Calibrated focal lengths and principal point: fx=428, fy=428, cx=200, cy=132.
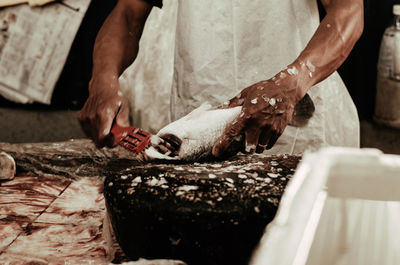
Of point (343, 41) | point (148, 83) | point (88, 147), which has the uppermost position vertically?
point (343, 41)

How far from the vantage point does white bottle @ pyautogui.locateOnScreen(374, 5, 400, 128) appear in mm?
3309

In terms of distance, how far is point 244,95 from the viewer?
61.5 inches

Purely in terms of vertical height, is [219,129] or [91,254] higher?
[219,129]

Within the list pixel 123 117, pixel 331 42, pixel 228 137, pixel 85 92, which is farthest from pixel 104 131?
pixel 85 92

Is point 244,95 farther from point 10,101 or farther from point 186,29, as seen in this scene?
point 10,101

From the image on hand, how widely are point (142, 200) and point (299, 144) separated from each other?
3.67ft

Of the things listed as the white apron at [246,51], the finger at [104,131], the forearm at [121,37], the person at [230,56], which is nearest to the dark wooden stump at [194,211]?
the finger at [104,131]

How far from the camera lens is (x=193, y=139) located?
1.44 m

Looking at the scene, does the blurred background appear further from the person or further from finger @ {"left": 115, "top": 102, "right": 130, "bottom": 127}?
finger @ {"left": 115, "top": 102, "right": 130, "bottom": 127}

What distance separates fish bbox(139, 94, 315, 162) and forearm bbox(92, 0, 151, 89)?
27.2 inches

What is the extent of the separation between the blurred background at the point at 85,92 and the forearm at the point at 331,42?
2.13 meters

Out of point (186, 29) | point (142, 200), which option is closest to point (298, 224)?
point (142, 200)

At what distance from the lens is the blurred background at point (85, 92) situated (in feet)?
12.1

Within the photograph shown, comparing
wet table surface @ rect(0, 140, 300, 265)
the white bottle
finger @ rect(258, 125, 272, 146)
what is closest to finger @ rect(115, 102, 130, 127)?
wet table surface @ rect(0, 140, 300, 265)
